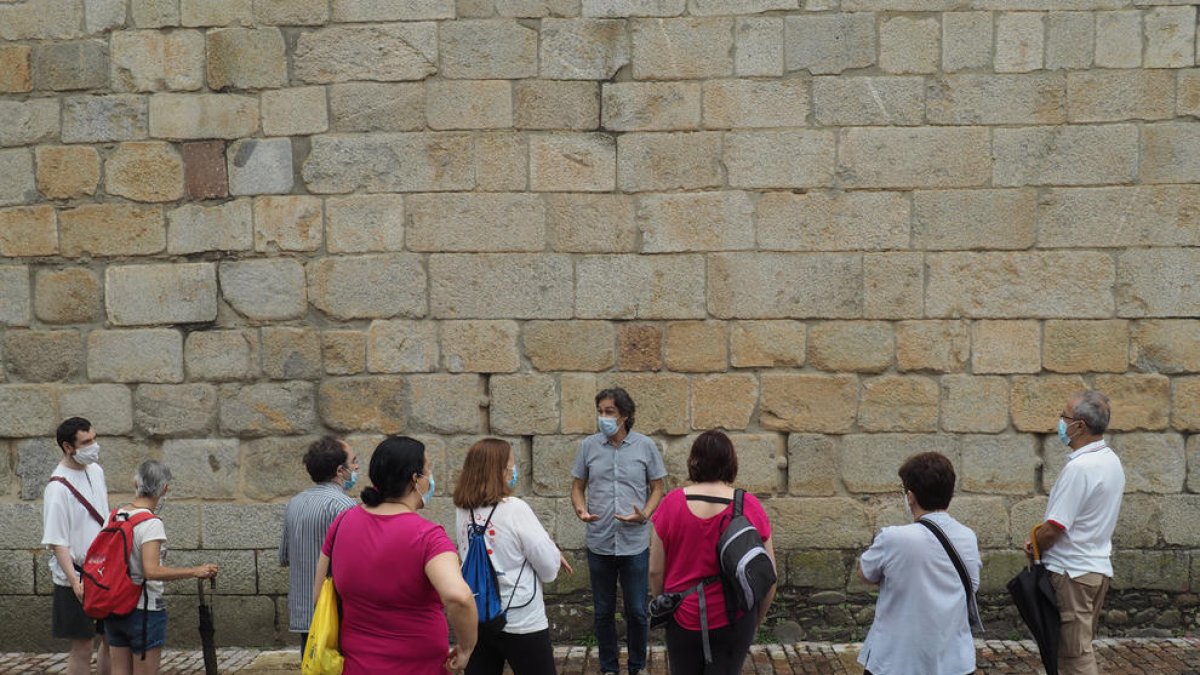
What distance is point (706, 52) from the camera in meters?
6.31

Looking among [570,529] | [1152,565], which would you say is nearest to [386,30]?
[570,529]

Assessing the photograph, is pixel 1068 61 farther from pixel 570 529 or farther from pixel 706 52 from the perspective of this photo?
pixel 570 529

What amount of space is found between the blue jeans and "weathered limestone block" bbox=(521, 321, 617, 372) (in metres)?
1.27

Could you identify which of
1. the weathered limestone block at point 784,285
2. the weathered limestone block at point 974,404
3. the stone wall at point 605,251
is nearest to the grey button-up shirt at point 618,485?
the stone wall at point 605,251

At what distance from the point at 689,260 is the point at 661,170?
1.99ft

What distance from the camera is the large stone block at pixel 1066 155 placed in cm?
616

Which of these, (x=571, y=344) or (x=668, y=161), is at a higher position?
(x=668, y=161)

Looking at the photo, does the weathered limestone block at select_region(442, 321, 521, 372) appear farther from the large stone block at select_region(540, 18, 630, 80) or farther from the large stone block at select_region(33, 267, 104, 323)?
the large stone block at select_region(33, 267, 104, 323)

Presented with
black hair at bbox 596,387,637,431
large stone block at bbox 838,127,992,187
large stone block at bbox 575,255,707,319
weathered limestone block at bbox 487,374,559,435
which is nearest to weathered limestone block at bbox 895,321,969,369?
large stone block at bbox 838,127,992,187

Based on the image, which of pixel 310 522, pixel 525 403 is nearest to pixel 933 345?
pixel 525 403

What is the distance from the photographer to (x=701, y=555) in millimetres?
4020

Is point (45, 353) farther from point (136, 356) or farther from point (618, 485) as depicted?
point (618, 485)

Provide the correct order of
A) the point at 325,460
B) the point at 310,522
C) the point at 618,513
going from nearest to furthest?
1. the point at 310,522
2. the point at 325,460
3. the point at 618,513

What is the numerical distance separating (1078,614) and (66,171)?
6.57 m
